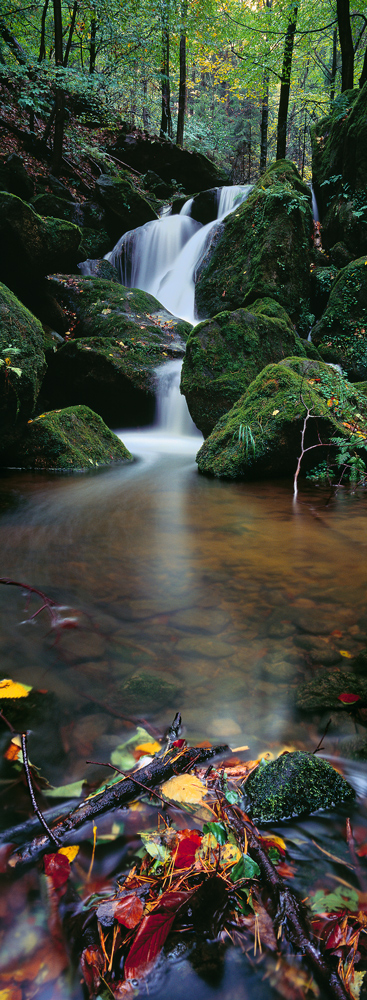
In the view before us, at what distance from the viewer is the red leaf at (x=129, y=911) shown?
1.01 m

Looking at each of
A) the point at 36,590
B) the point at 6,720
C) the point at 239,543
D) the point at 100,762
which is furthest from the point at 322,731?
the point at 239,543

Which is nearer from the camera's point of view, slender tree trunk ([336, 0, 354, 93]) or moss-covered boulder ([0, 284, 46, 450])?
moss-covered boulder ([0, 284, 46, 450])

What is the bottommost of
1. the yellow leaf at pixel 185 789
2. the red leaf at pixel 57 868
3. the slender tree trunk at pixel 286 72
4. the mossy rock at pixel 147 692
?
the red leaf at pixel 57 868

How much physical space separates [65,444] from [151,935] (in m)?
6.35

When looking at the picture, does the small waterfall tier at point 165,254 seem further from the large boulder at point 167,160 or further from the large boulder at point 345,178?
the large boulder at point 167,160

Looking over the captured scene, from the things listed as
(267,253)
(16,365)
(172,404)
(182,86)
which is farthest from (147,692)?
(182,86)

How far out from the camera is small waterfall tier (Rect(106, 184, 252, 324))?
13.6 metres

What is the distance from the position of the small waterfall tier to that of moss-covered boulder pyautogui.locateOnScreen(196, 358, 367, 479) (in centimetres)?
838

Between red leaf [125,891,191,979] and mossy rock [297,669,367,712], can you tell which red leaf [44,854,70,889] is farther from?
mossy rock [297,669,367,712]

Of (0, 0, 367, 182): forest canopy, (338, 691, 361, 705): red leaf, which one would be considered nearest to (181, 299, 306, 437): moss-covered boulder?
(338, 691, 361, 705): red leaf

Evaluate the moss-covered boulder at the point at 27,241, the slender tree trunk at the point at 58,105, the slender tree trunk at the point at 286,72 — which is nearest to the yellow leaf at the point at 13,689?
the moss-covered boulder at the point at 27,241

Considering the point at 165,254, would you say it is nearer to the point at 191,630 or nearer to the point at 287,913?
the point at 191,630

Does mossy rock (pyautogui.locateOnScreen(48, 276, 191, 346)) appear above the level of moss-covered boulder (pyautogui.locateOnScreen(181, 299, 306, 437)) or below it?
above

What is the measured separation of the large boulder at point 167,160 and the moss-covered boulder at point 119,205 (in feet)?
14.9
